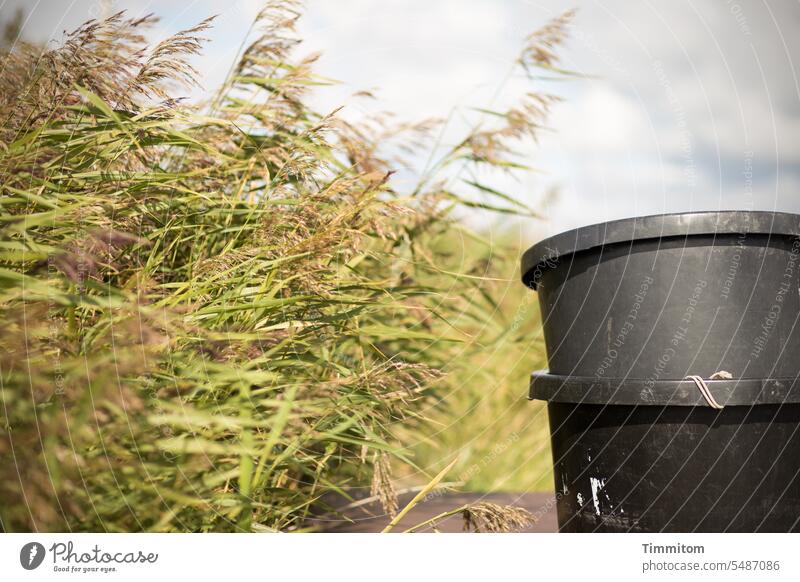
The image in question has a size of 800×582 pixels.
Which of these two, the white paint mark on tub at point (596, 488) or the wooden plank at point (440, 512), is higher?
the white paint mark on tub at point (596, 488)

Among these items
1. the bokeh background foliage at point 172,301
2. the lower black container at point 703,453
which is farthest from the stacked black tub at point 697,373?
the bokeh background foliage at point 172,301

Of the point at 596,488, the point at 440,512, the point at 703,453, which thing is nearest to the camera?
the point at 703,453

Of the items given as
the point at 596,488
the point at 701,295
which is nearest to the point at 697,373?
the point at 701,295

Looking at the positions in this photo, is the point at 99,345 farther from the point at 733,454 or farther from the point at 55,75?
the point at 733,454

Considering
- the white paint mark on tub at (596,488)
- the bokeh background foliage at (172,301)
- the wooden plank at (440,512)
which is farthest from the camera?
the wooden plank at (440,512)

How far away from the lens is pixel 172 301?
5.52ft

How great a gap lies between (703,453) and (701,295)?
41cm

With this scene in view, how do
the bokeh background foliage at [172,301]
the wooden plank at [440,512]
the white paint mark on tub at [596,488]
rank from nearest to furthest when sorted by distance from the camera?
the bokeh background foliage at [172,301], the white paint mark on tub at [596,488], the wooden plank at [440,512]

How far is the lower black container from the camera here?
1.61 m

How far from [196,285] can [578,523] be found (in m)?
1.27

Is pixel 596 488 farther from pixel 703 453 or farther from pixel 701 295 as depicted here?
pixel 701 295

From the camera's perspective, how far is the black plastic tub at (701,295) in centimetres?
163

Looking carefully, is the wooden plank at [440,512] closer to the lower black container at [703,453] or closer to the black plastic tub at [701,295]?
the lower black container at [703,453]

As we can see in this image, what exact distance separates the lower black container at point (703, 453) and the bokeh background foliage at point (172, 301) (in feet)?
1.90
